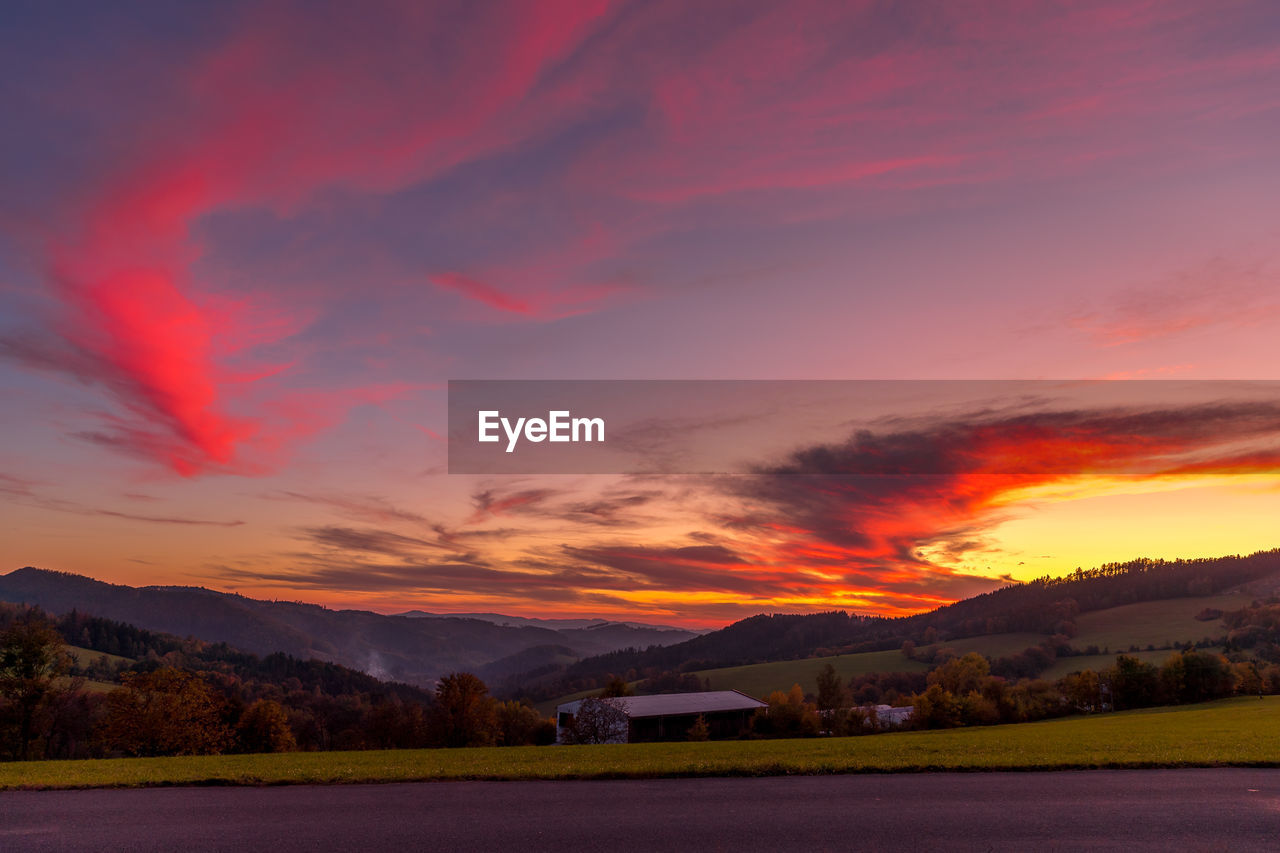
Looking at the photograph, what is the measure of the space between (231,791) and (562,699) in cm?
18015

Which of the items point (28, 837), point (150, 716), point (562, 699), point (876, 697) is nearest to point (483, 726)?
point (150, 716)

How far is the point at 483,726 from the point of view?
73.0 m

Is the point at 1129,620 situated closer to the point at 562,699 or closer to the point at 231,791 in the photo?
the point at 562,699

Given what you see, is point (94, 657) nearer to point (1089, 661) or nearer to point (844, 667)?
point (844, 667)

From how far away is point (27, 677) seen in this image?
5309 cm

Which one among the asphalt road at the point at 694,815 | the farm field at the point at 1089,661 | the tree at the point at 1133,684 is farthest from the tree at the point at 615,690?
the farm field at the point at 1089,661

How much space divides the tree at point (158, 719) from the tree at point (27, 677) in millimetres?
4307

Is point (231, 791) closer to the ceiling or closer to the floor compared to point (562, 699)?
closer to the ceiling

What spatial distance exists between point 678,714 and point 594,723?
3144 cm

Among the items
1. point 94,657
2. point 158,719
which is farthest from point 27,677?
point 94,657

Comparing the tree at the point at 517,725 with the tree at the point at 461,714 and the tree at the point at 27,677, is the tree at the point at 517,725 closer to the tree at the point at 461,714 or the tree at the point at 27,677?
the tree at the point at 461,714

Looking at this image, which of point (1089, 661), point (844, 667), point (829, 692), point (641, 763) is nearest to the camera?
point (641, 763)

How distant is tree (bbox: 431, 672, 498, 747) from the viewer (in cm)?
7206

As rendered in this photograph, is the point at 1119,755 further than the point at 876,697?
No
